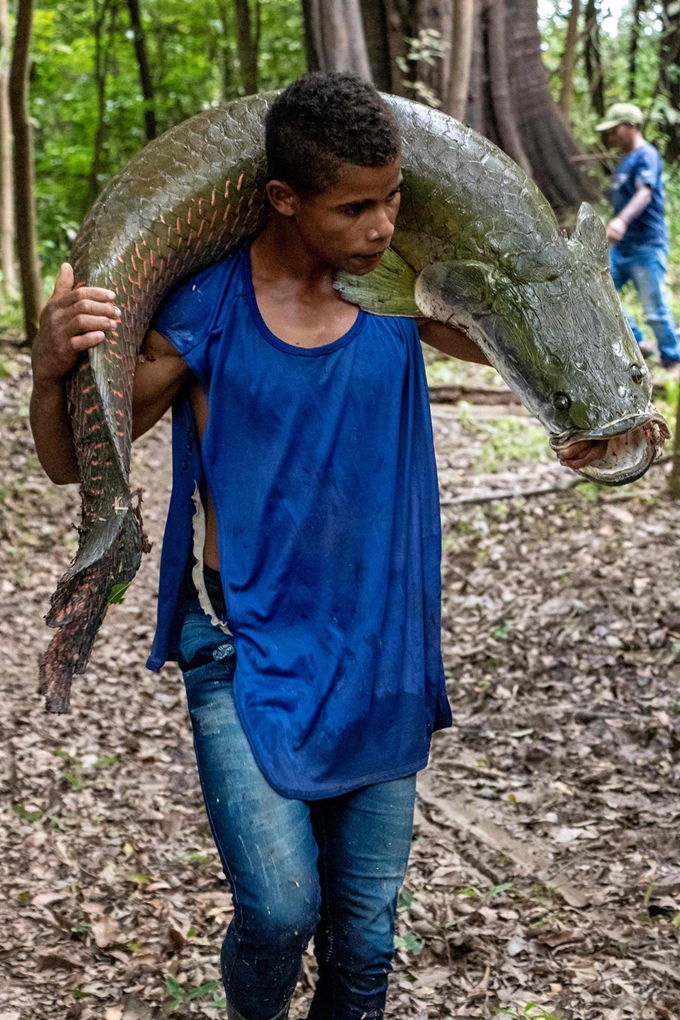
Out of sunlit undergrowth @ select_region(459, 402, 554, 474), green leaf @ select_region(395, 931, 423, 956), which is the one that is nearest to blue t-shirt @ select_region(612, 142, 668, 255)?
sunlit undergrowth @ select_region(459, 402, 554, 474)

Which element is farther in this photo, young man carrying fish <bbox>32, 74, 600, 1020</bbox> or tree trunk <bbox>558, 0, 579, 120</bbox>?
tree trunk <bbox>558, 0, 579, 120</bbox>

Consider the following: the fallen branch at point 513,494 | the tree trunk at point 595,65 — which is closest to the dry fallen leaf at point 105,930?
the fallen branch at point 513,494

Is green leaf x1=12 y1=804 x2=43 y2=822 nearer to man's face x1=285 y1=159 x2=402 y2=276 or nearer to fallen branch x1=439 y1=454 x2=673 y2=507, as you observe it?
man's face x1=285 y1=159 x2=402 y2=276

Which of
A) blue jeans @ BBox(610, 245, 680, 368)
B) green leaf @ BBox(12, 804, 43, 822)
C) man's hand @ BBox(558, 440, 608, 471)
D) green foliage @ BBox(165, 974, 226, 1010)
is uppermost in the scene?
man's hand @ BBox(558, 440, 608, 471)

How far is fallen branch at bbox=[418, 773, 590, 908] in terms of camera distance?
3.53 m

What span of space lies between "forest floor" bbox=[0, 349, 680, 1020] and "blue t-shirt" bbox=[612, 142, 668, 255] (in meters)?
3.18

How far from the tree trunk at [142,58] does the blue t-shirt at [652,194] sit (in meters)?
6.08

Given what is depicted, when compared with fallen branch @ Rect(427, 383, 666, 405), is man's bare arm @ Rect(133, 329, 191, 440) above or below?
above

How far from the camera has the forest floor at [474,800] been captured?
126 inches

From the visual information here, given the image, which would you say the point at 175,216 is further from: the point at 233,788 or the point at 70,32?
the point at 70,32

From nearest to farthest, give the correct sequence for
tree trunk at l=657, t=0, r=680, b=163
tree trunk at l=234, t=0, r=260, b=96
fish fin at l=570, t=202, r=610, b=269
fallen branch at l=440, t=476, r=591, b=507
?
fish fin at l=570, t=202, r=610, b=269 → fallen branch at l=440, t=476, r=591, b=507 → tree trunk at l=234, t=0, r=260, b=96 → tree trunk at l=657, t=0, r=680, b=163

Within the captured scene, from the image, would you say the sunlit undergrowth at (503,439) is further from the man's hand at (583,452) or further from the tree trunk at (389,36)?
the man's hand at (583,452)

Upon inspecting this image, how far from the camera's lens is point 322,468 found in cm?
228

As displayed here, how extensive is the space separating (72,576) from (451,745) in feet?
9.00
